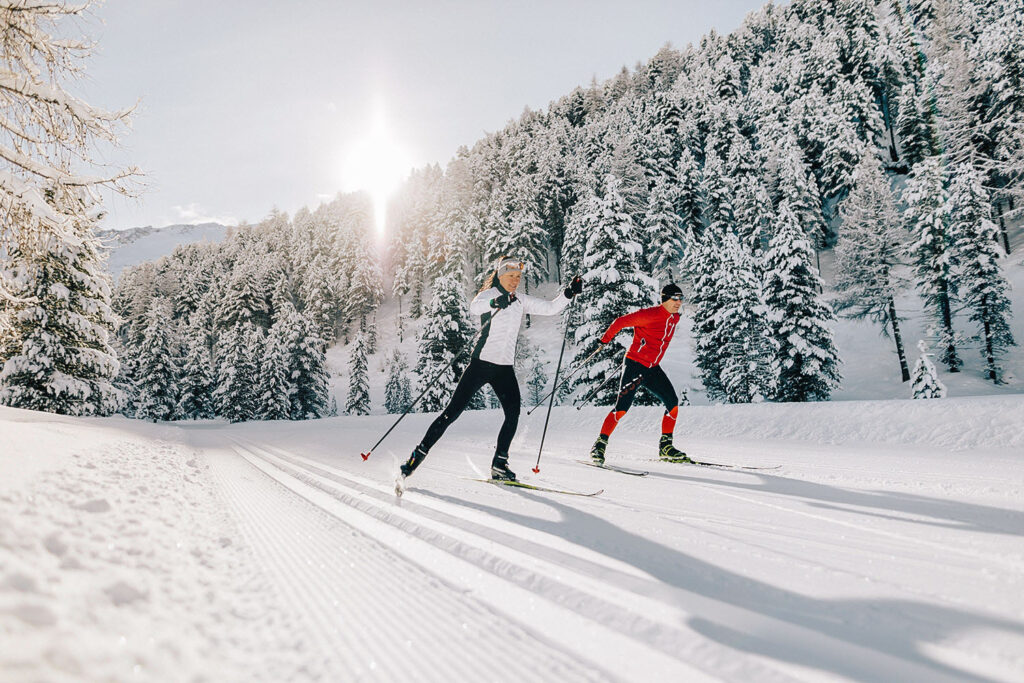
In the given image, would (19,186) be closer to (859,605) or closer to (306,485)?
(306,485)

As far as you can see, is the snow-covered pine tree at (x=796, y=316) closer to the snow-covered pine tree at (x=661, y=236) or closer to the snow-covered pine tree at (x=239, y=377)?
the snow-covered pine tree at (x=661, y=236)

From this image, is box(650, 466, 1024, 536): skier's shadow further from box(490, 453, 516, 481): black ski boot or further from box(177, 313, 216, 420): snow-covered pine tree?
box(177, 313, 216, 420): snow-covered pine tree

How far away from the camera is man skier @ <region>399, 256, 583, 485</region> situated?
479 centimetres

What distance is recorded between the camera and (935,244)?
1078 inches

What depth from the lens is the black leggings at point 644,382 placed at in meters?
6.04

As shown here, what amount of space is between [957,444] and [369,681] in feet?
24.0

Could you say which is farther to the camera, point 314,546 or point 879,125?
point 879,125

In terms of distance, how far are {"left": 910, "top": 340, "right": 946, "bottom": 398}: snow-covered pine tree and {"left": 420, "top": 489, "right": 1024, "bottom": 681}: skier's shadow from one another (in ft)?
83.5

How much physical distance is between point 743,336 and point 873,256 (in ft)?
39.8

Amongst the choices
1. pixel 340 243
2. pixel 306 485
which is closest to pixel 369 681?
pixel 306 485

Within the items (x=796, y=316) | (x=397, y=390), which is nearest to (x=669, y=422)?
(x=796, y=316)

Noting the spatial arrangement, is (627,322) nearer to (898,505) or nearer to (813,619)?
(898,505)

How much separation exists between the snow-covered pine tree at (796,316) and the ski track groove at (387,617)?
2558 cm

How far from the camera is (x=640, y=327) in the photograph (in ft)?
20.3
